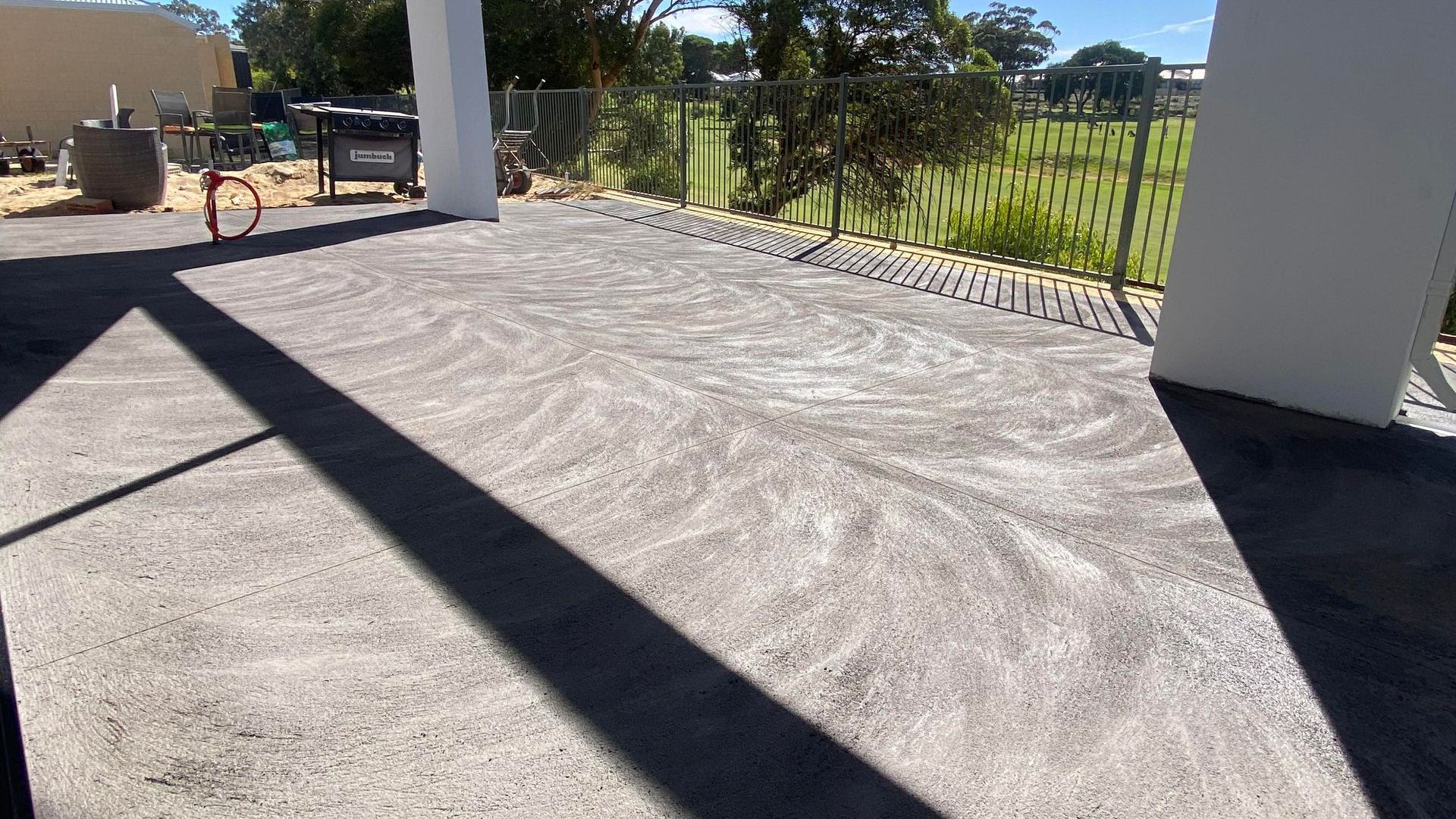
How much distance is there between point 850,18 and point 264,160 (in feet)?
47.7

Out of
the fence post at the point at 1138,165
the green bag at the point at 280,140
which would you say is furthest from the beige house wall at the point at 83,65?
the fence post at the point at 1138,165

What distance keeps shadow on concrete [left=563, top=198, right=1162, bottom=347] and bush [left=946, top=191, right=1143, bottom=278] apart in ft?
0.89

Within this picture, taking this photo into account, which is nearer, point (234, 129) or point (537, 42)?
point (234, 129)

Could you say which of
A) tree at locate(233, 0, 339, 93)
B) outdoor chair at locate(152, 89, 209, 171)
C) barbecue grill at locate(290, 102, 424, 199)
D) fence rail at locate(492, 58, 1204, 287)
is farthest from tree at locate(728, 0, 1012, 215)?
tree at locate(233, 0, 339, 93)

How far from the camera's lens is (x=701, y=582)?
2.92 metres

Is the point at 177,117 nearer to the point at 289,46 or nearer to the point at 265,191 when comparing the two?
the point at 265,191

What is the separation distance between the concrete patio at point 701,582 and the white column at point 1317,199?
1.09 ft

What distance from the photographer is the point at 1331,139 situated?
425cm

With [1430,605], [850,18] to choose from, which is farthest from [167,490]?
[850,18]

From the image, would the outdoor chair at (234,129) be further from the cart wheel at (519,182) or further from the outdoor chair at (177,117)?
the cart wheel at (519,182)

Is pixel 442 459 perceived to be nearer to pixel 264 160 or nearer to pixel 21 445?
pixel 21 445

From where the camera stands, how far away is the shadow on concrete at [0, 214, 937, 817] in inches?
80.7

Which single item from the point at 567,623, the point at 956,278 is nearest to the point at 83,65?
the point at 956,278

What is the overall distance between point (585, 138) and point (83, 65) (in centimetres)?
1426
